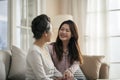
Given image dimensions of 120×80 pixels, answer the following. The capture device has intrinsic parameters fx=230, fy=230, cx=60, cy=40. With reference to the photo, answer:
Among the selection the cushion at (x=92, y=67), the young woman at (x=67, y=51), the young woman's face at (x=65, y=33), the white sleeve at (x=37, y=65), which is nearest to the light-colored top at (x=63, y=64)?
the young woman at (x=67, y=51)

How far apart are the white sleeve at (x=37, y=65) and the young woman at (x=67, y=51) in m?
0.61

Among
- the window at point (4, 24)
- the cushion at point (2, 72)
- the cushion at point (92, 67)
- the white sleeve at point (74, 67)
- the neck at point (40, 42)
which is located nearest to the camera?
the neck at point (40, 42)

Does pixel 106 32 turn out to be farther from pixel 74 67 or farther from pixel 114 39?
pixel 74 67

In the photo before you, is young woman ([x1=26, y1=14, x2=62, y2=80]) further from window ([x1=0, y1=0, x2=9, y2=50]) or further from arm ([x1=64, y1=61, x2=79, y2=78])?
window ([x1=0, y1=0, x2=9, y2=50])

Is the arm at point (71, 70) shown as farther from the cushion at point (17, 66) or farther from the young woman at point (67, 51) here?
the cushion at point (17, 66)

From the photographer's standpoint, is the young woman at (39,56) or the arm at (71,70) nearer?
the young woman at (39,56)

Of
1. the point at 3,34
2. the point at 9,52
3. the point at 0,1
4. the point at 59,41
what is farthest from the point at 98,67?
the point at 0,1

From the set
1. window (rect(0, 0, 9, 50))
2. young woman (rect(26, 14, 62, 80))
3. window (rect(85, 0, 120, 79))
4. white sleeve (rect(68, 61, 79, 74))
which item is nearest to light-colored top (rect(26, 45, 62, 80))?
young woman (rect(26, 14, 62, 80))

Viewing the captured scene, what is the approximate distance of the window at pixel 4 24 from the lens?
11.3ft

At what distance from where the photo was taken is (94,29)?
463 cm

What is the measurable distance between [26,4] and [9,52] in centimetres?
140

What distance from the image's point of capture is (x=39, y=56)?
204 centimetres

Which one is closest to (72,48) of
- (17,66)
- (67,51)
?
(67,51)

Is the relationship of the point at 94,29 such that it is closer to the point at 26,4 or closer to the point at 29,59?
the point at 26,4
